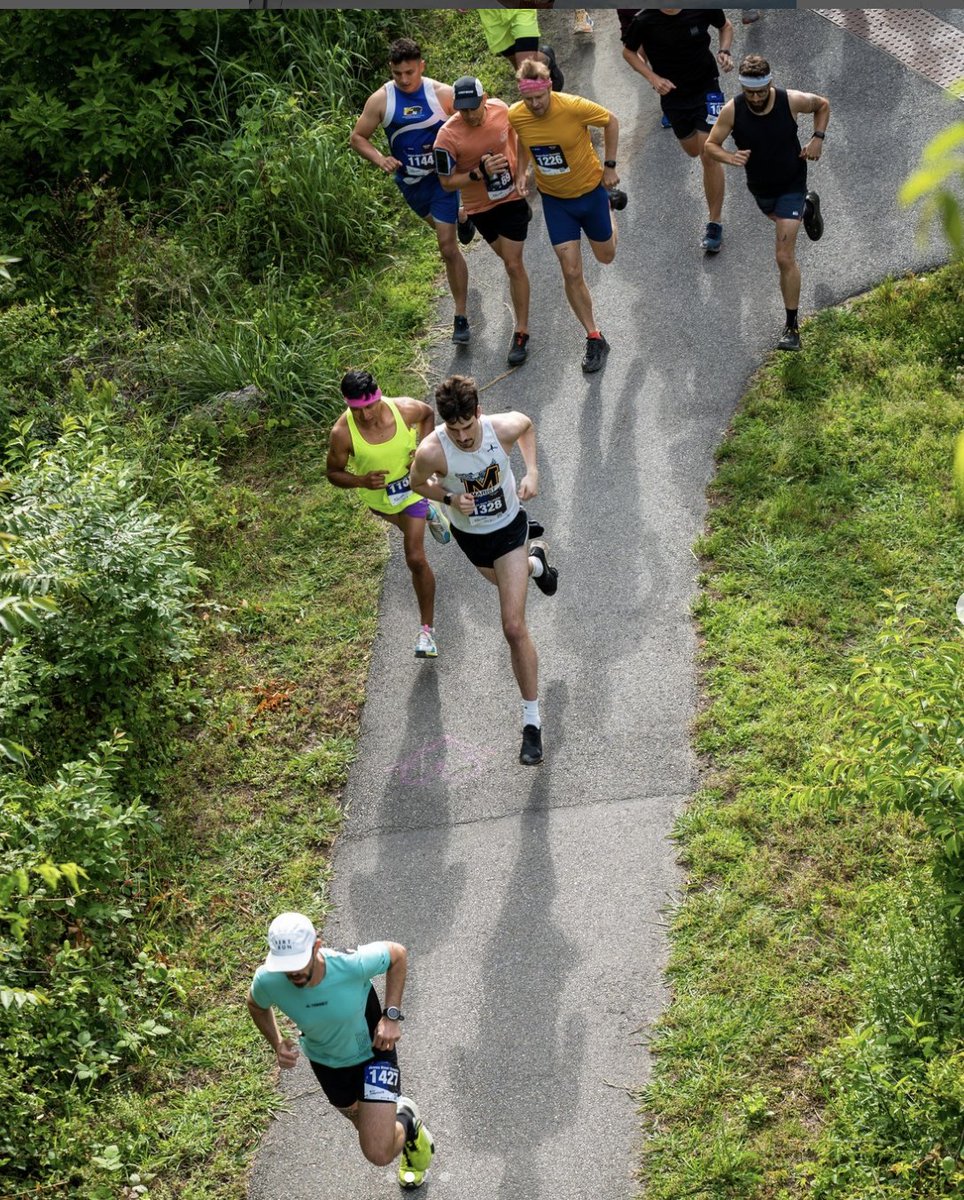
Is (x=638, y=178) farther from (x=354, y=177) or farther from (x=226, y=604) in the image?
(x=226, y=604)

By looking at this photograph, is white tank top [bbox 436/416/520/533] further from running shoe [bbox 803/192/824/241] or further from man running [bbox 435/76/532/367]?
running shoe [bbox 803/192/824/241]

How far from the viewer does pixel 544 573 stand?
8188 millimetres

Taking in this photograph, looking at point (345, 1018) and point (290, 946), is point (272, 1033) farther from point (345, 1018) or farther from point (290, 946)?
point (290, 946)

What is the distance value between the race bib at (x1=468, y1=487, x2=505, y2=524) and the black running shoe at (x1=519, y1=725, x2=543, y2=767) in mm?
1246

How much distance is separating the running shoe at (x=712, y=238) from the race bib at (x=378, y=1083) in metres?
7.27

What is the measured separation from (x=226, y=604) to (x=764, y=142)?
15.9ft

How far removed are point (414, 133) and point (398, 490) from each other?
136 inches

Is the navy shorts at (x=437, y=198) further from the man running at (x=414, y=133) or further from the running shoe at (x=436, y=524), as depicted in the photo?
the running shoe at (x=436, y=524)

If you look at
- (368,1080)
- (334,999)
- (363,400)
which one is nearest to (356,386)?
(363,400)

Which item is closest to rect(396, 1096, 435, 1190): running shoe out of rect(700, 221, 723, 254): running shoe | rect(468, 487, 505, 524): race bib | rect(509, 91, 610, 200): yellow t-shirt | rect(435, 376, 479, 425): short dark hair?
rect(468, 487, 505, 524): race bib

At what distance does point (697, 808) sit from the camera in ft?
24.2

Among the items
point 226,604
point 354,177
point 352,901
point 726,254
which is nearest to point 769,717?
point 352,901

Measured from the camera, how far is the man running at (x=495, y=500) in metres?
7.36

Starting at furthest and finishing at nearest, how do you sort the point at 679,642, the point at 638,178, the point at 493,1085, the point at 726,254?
the point at 638,178 → the point at 726,254 → the point at 679,642 → the point at 493,1085
